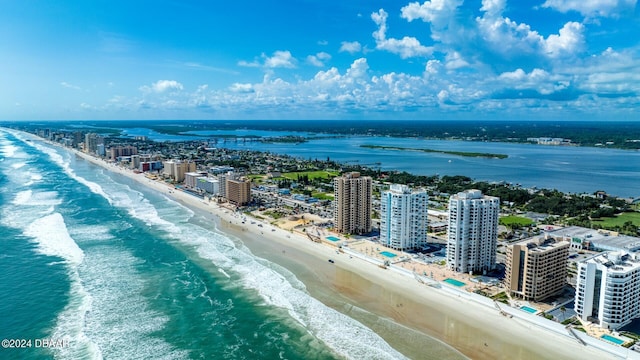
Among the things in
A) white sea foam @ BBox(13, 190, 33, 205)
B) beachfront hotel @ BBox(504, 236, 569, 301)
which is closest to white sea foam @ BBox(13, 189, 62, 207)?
white sea foam @ BBox(13, 190, 33, 205)

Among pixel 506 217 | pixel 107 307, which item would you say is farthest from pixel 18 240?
pixel 506 217

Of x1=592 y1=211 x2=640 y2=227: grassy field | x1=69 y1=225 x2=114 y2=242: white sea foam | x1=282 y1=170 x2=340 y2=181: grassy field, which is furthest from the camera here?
x1=282 y1=170 x2=340 y2=181: grassy field

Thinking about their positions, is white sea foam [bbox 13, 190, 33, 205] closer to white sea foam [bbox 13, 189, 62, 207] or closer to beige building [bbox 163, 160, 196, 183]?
white sea foam [bbox 13, 189, 62, 207]

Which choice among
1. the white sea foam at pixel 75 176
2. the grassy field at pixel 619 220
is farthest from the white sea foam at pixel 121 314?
the grassy field at pixel 619 220

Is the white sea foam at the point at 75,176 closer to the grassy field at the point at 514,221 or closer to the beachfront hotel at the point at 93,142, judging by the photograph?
the beachfront hotel at the point at 93,142

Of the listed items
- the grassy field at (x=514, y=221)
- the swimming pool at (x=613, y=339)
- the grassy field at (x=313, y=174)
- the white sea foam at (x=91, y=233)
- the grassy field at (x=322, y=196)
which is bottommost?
the swimming pool at (x=613, y=339)

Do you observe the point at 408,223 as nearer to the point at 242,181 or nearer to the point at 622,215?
the point at 242,181

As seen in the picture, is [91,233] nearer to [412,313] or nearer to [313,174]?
[412,313]
